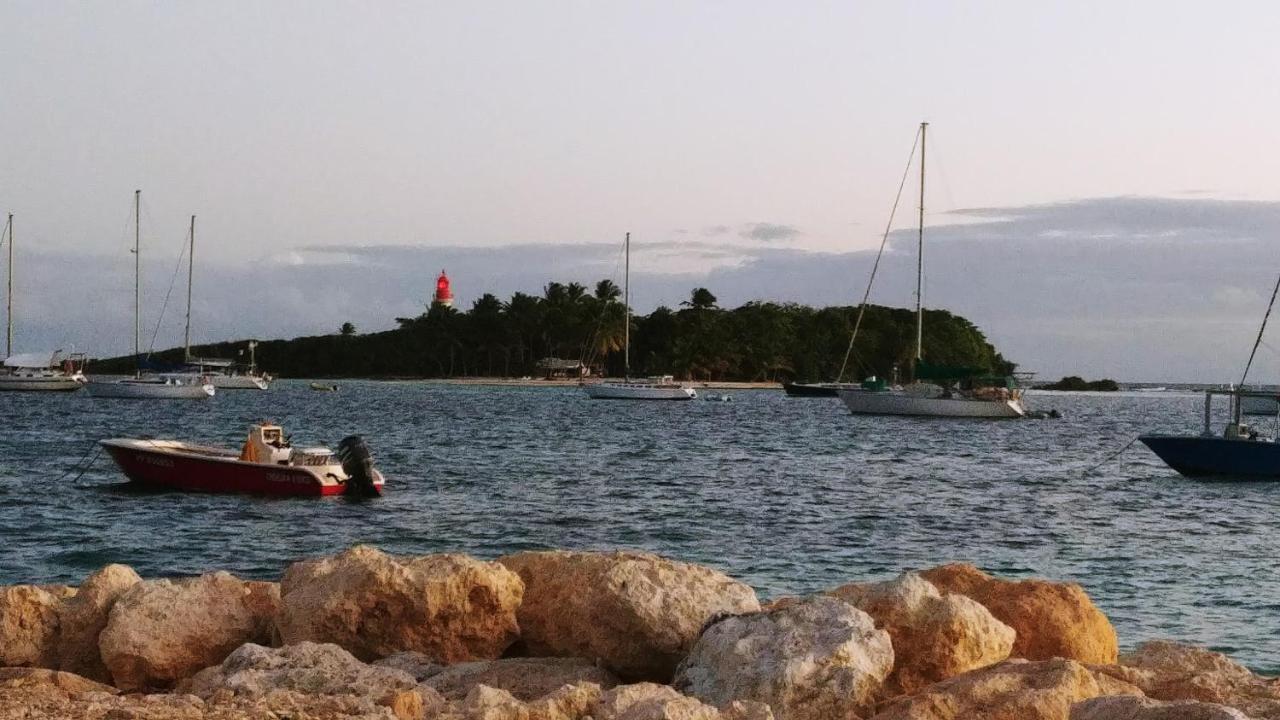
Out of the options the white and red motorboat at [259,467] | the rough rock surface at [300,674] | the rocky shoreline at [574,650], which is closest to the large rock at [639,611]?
the rocky shoreline at [574,650]

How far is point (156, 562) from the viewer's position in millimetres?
21906

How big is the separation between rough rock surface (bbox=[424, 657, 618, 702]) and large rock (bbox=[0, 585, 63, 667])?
9.98ft

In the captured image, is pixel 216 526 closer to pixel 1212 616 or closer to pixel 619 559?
pixel 1212 616

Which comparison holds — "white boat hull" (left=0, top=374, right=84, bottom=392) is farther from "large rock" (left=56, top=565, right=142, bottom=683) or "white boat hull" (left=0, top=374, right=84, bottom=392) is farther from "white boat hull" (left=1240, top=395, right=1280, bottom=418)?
"large rock" (left=56, top=565, right=142, bottom=683)

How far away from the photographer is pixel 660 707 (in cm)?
630

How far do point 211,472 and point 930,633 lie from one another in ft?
82.6

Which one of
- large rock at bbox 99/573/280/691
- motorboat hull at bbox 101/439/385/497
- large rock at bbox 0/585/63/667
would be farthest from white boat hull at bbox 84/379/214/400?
large rock at bbox 99/573/280/691

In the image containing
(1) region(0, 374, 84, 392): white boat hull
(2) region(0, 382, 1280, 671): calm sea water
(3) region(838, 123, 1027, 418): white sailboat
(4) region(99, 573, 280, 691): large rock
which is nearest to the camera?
→ (4) region(99, 573, 280, 691): large rock

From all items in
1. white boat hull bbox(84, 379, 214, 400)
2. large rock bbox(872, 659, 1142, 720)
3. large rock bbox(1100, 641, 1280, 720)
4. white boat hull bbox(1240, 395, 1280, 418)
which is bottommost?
white boat hull bbox(84, 379, 214, 400)

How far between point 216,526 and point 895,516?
13945 mm

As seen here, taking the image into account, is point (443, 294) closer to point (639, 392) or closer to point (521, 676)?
point (639, 392)

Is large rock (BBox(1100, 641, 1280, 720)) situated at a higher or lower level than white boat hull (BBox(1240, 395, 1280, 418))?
lower

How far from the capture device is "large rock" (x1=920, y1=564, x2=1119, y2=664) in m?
9.15

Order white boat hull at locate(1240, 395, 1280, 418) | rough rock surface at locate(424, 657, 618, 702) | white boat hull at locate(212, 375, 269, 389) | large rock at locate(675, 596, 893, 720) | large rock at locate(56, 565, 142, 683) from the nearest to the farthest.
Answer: large rock at locate(675, 596, 893, 720), rough rock surface at locate(424, 657, 618, 702), large rock at locate(56, 565, 142, 683), white boat hull at locate(1240, 395, 1280, 418), white boat hull at locate(212, 375, 269, 389)
